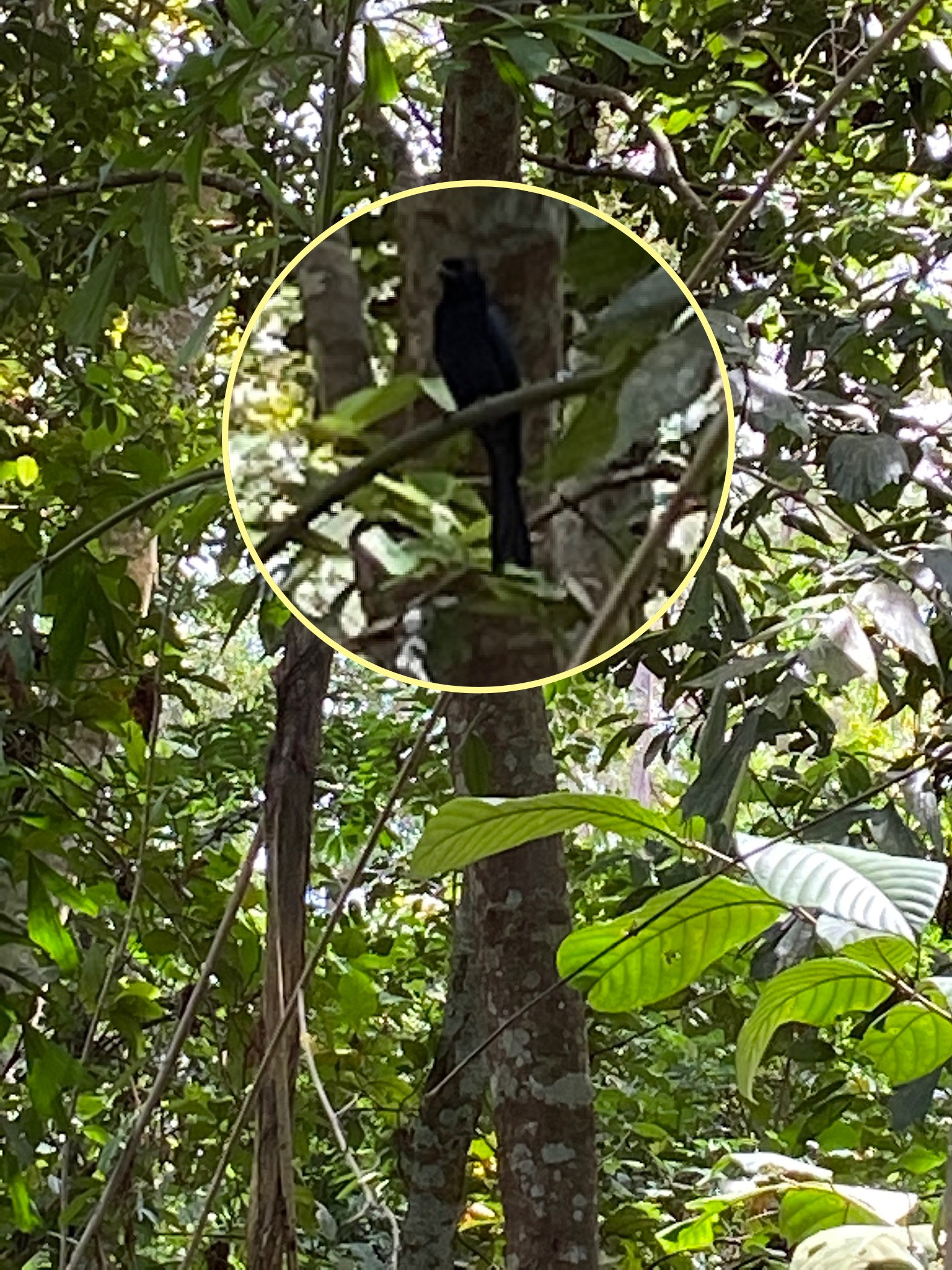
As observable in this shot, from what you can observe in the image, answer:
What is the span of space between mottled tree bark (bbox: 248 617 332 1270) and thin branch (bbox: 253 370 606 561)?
7.7 inches

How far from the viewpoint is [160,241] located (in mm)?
567

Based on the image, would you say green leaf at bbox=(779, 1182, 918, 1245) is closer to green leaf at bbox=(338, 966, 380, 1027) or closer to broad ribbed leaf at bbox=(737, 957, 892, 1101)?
broad ribbed leaf at bbox=(737, 957, 892, 1101)

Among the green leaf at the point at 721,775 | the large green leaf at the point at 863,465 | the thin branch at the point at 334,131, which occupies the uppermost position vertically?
the thin branch at the point at 334,131

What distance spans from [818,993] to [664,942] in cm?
5

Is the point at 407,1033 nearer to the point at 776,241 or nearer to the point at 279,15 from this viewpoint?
the point at 776,241

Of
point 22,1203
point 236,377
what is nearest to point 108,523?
point 236,377

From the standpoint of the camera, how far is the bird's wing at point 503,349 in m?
0.38

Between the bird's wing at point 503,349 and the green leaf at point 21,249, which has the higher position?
the green leaf at point 21,249

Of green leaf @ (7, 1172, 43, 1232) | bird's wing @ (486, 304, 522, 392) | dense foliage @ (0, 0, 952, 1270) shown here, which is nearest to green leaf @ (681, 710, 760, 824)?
dense foliage @ (0, 0, 952, 1270)

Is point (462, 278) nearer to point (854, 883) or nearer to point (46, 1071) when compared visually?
point (854, 883)

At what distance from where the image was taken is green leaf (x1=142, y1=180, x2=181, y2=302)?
1.85 ft

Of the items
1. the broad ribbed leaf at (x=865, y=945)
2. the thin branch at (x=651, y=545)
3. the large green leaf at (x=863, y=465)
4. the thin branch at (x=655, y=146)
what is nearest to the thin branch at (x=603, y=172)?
the thin branch at (x=655, y=146)

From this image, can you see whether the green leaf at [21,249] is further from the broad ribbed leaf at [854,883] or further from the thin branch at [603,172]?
the broad ribbed leaf at [854,883]

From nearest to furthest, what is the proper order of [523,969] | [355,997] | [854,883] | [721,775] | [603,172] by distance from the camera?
1. [854,883]
2. [721,775]
3. [523,969]
4. [603,172]
5. [355,997]
